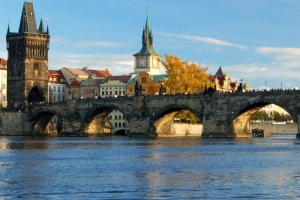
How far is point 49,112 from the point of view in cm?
12019

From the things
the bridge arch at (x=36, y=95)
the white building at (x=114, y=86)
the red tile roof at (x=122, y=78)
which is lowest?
the bridge arch at (x=36, y=95)

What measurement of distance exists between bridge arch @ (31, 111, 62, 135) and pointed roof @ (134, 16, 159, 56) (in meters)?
33.2

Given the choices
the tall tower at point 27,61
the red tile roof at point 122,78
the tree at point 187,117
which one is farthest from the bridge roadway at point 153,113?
the red tile roof at point 122,78

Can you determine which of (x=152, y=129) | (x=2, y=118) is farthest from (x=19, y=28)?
(x=152, y=129)

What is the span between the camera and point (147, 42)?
158m

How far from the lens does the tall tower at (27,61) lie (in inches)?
5074

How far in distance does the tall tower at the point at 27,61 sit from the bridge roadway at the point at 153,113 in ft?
18.7

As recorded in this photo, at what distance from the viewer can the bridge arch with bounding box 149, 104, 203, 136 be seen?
101m

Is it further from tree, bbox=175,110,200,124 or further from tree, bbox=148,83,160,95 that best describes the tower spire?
tree, bbox=175,110,200,124

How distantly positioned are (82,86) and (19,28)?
26.5 m

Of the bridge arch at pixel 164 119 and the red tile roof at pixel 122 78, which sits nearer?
the bridge arch at pixel 164 119

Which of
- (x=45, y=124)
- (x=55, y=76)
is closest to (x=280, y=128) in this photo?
(x=55, y=76)

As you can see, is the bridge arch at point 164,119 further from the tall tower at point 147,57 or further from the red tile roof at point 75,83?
the red tile roof at point 75,83

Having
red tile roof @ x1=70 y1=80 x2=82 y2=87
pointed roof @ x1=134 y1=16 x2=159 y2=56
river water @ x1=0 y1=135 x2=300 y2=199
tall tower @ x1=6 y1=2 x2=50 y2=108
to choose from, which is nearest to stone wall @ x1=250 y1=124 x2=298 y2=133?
pointed roof @ x1=134 y1=16 x2=159 y2=56
